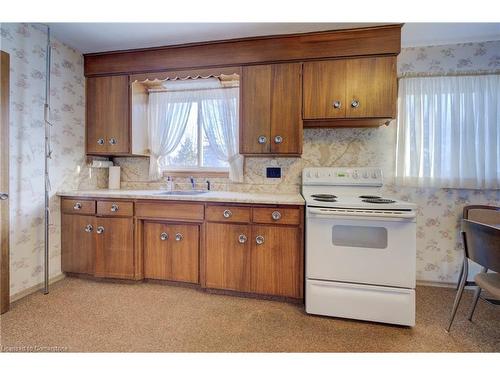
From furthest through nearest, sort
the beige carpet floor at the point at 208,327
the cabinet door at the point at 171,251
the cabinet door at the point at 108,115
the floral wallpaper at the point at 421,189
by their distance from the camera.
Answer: the cabinet door at the point at 108,115, the floral wallpaper at the point at 421,189, the cabinet door at the point at 171,251, the beige carpet floor at the point at 208,327

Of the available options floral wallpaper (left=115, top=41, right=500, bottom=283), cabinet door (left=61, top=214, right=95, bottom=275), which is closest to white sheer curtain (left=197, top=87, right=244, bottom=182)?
floral wallpaper (left=115, top=41, right=500, bottom=283)

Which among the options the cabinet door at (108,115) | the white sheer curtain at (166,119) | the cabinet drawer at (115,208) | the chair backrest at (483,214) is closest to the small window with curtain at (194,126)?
the white sheer curtain at (166,119)

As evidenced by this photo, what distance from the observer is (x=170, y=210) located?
2.11m

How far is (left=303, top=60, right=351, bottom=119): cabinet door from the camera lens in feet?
6.70

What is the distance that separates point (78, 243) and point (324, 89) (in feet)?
8.71

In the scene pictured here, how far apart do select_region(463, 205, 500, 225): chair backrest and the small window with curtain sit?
2.09 m

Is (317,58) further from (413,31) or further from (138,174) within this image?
(138,174)

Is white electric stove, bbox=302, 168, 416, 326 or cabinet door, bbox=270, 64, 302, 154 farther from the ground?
cabinet door, bbox=270, 64, 302, 154

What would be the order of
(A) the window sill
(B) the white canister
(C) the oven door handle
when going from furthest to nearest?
1. (B) the white canister
2. (A) the window sill
3. (C) the oven door handle

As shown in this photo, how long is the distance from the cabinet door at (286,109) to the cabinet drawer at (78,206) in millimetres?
1776

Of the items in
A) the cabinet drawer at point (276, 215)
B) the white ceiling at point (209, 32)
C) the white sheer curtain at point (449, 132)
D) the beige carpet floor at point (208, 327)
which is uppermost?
the white ceiling at point (209, 32)

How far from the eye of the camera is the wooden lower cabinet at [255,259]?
75.0 inches

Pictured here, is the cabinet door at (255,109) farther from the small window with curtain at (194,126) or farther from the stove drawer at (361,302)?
the stove drawer at (361,302)

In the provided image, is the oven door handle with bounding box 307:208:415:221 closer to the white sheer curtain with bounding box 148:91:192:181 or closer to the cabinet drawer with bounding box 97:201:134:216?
the cabinet drawer with bounding box 97:201:134:216
